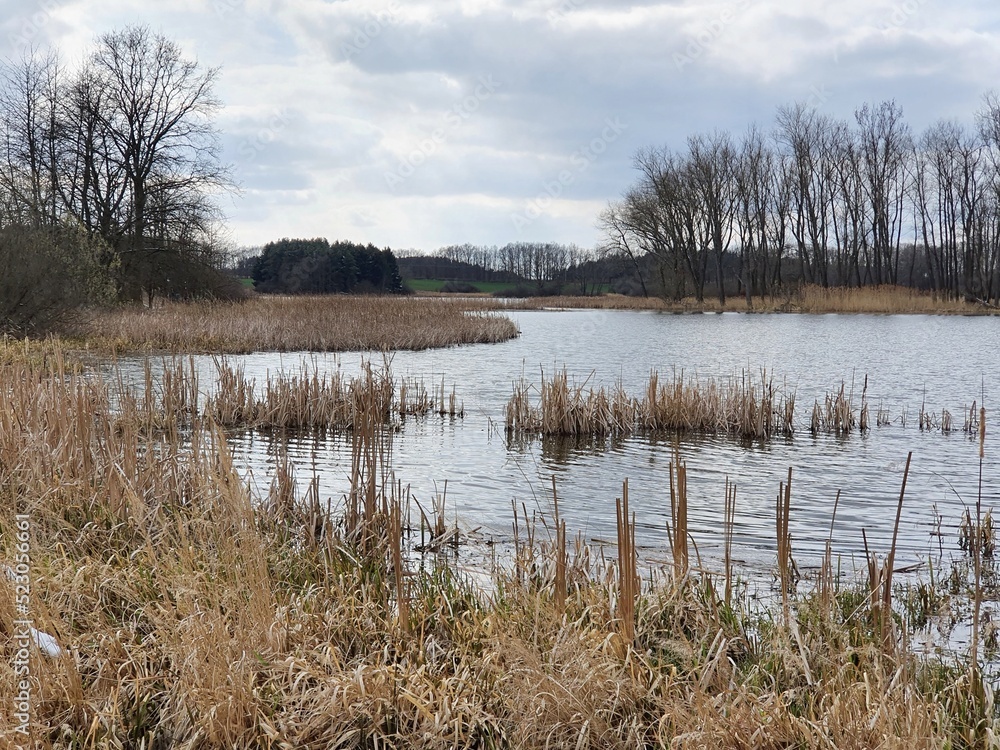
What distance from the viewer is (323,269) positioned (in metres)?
62.8

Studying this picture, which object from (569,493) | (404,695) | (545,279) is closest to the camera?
(404,695)

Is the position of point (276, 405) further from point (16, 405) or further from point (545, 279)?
point (545, 279)

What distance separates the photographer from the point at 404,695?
2.71 metres

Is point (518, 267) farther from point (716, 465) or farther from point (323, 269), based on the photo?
point (716, 465)

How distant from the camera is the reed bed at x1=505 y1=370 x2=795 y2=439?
32.1 ft

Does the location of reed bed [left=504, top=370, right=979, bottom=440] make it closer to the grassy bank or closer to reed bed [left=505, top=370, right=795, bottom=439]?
reed bed [left=505, top=370, right=795, bottom=439]

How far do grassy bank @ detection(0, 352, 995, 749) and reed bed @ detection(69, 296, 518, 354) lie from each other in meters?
14.5

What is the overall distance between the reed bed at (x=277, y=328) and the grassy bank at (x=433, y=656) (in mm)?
14461

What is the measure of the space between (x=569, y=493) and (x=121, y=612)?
13.4 ft

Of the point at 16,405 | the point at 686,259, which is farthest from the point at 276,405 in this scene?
the point at 686,259

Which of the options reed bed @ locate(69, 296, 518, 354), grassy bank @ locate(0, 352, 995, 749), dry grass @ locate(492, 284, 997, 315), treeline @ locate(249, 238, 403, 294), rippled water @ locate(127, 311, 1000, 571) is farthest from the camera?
treeline @ locate(249, 238, 403, 294)

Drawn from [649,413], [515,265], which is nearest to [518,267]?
[515,265]

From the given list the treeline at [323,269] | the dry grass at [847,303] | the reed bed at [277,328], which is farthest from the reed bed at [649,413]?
the treeline at [323,269]

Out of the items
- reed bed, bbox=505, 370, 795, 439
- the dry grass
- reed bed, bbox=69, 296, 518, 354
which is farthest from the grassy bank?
the dry grass
